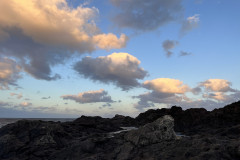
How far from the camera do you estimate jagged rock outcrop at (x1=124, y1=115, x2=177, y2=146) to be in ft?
43.5

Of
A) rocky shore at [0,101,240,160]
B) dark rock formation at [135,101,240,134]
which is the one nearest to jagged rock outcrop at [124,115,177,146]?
rocky shore at [0,101,240,160]

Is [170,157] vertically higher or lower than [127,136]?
lower

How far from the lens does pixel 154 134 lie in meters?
13.6

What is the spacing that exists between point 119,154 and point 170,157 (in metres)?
3.36

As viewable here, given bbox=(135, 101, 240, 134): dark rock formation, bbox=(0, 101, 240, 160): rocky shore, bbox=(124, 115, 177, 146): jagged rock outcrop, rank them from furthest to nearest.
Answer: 1. bbox=(135, 101, 240, 134): dark rock formation
2. bbox=(124, 115, 177, 146): jagged rock outcrop
3. bbox=(0, 101, 240, 160): rocky shore

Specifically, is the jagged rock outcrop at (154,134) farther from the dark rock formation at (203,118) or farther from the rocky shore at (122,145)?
the dark rock formation at (203,118)

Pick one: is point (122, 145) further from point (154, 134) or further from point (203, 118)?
point (203, 118)

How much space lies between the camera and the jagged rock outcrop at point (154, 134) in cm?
1327

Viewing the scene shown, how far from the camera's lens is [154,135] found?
531 inches

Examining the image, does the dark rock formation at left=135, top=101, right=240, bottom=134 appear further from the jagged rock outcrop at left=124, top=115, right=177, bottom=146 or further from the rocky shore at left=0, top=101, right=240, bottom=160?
the jagged rock outcrop at left=124, top=115, right=177, bottom=146

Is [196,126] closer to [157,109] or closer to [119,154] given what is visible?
[157,109]

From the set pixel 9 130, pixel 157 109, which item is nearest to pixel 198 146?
pixel 9 130

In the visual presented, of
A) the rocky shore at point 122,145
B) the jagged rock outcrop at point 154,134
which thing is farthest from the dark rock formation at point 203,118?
the jagged rock outcrop at point 154,134

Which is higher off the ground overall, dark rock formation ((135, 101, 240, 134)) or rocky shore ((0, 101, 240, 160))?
dark rock formation ((135, 101, 240, 134))
